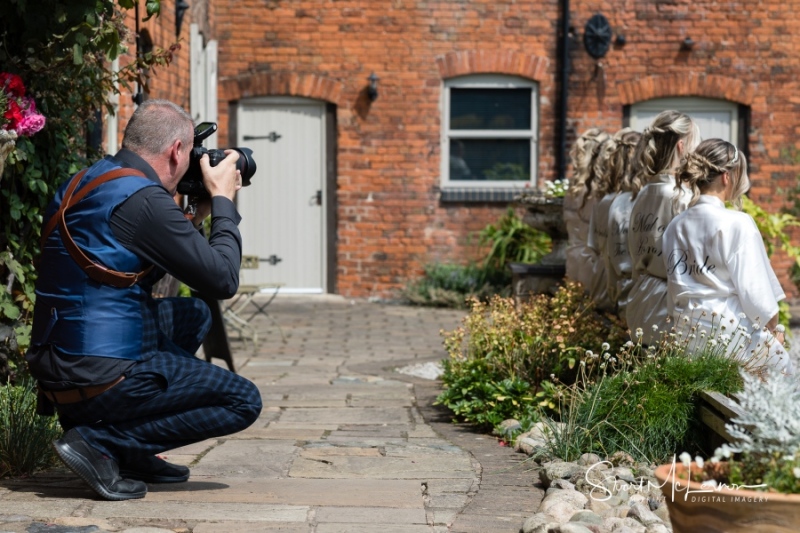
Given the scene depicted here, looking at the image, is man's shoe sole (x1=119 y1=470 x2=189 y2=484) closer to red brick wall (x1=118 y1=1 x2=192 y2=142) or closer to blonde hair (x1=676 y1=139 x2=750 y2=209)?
blonde hair (x1=676 y1=139 x2=750 y2=209)

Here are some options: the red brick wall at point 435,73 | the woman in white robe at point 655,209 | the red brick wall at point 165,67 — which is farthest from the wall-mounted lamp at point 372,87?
the woman in white robe at point 655,209

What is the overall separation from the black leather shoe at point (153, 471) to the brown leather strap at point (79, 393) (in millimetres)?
366

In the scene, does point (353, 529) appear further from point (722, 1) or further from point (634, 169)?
point (722, 1)

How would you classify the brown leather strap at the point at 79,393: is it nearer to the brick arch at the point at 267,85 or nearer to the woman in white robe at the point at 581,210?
the woman in white robe at the point at 581,210

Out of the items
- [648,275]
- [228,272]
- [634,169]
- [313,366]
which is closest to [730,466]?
[228,272]

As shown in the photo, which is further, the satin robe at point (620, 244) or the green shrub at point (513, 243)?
the green shrub at point (513, 243)

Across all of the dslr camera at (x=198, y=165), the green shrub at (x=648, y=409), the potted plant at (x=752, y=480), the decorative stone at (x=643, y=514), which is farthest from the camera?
the green shrub at (x=648, y=409)

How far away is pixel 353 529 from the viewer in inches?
148

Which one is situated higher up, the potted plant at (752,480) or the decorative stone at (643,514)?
the potted plant at (752,480)

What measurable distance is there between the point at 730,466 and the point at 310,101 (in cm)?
1101

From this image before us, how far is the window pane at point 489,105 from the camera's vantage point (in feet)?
45.0

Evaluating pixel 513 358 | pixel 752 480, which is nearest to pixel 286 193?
pixel 513 358

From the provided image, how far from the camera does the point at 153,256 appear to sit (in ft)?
13.2

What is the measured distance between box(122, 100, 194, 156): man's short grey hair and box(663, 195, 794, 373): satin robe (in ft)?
7.44
